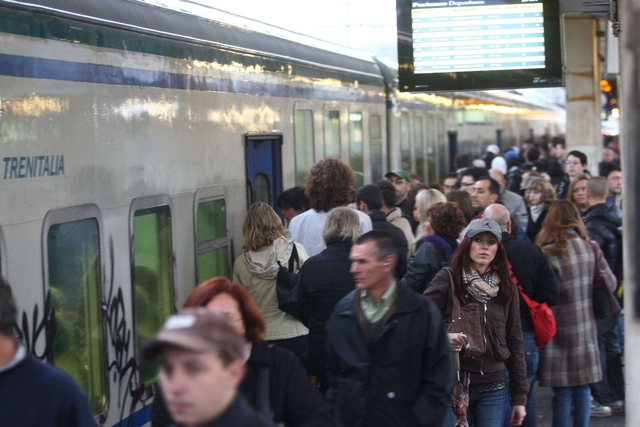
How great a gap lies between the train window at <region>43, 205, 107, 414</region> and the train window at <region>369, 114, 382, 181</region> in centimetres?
662

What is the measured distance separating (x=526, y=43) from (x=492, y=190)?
4.36 feet

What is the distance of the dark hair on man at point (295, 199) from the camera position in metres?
7.35

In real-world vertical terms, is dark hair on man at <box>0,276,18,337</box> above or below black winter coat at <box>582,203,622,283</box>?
above

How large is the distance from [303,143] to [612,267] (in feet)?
8.88

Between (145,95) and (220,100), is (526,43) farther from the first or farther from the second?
(145,95)

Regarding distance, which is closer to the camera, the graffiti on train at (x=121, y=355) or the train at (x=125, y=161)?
the train at (x=125, y=161)

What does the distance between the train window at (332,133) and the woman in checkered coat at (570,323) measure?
3.06m

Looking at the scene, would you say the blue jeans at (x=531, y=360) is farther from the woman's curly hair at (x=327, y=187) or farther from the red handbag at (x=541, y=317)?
the woman's curly hair at (x=327, y=187)

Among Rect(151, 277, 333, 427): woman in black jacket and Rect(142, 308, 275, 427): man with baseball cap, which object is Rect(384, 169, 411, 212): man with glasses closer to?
Rect(151, 277, 333, 427): woman in black jacket

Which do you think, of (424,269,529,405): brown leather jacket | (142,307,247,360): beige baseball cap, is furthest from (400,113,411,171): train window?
(142,307,247,360): beige baseball cap

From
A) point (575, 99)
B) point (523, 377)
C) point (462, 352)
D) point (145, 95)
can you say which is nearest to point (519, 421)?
point (523, 377)

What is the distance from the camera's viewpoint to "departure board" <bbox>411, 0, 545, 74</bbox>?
7.29 meters

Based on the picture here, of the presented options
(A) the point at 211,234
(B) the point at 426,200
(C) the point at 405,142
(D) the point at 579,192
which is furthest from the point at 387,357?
(C) the point at 405,142

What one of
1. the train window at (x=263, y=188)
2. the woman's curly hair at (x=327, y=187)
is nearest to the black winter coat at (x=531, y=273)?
the woman's curly hair at (x=327, y=187)
